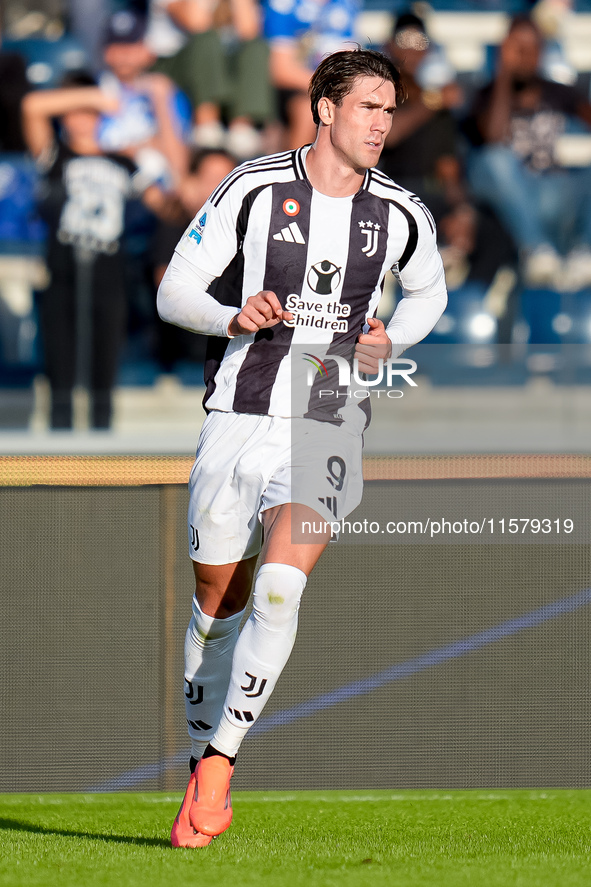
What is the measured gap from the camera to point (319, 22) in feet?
22.3

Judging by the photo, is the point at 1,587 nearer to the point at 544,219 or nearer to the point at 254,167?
the point at 254,167

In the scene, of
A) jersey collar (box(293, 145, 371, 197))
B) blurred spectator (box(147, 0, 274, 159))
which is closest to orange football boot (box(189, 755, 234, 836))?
jersey collar (box(293, 145, 371, 197))

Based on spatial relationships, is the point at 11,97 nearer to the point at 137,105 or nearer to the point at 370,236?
the point at 137,105

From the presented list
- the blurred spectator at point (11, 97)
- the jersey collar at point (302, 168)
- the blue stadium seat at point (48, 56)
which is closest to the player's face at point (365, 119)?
the jersey collar at point (302, 168)

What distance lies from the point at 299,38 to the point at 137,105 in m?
1.07

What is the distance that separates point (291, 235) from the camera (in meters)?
2.89

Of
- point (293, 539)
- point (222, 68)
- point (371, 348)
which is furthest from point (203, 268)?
point (222, 68)

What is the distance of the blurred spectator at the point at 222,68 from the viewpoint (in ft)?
21.2

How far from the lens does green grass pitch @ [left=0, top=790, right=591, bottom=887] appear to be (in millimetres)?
2592

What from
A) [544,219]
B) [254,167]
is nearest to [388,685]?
[254,167]

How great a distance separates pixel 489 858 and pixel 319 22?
522cm

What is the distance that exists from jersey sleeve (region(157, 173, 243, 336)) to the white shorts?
0.28 metres

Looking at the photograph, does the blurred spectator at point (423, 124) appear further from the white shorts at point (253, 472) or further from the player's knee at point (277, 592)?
the player's knee at point (277, 592)

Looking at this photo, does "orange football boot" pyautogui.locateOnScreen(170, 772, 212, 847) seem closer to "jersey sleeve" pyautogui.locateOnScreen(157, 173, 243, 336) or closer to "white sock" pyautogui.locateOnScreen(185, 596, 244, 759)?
"white sock" pyautogui.locateOnScreen(185, 596, 244, 759)
